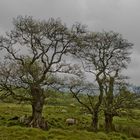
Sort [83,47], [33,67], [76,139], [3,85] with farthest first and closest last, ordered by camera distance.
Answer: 1. [83,47]
2. [33,67]
3. [3,85]
4. [76,139]

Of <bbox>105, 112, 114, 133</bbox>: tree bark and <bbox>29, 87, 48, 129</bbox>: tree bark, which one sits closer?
<bbox>29, 87, 48, 129</bbox>: tree bark

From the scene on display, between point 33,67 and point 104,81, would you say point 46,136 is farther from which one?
point 104,81

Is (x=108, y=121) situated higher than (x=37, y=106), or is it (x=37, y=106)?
(x=37, y=106)

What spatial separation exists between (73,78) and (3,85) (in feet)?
35.8

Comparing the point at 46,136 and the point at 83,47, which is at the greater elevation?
the point at 83,47

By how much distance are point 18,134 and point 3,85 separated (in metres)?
13.4

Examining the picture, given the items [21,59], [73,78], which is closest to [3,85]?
[21,59]

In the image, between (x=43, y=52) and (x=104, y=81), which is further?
(x=104, y=81)

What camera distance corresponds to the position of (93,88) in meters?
56.8

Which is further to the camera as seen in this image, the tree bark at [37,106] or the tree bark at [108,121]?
the tree bark at [108,121]

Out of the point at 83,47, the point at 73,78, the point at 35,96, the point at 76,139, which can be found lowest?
the point at 76,139

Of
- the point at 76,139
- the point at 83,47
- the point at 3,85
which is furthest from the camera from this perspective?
the point at 83,47

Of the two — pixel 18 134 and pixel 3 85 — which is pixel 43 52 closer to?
pixel 3 85

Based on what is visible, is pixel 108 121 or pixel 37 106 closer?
pixel 37 106
